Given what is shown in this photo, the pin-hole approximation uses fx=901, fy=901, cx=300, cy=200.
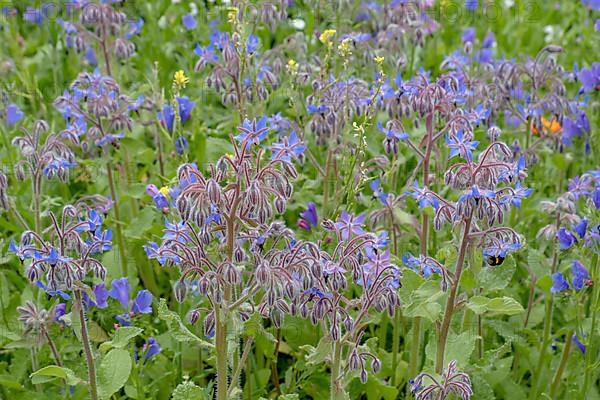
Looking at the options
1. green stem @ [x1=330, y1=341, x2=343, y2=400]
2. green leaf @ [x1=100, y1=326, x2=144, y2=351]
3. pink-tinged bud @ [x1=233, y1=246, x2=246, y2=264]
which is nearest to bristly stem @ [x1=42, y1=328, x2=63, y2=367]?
green leaf @ [x1=100, y1=326, x2=144, y2=351]

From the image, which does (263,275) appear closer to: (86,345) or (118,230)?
(86,345)

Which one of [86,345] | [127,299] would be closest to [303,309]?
[86,345]

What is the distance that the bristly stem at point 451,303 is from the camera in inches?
109

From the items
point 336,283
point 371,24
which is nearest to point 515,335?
point 336,283

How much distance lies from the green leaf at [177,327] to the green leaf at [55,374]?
370 mm

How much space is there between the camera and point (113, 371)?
3.14m

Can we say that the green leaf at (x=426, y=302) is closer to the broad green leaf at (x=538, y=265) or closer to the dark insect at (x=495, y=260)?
the dark insect at (x=495, y=260)

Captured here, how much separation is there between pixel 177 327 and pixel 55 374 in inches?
16.6

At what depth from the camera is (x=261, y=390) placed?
139 inches

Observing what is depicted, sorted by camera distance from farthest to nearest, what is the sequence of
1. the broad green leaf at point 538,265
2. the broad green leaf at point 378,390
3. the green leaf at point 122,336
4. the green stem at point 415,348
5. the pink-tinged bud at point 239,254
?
1. the broad green leaf at point 538,265
2. the green stem at point 415,348
3. the broad green leaf at point 378,390
4. the green leaf at point 122,336
5. the pink-tinged bud at point 239,254

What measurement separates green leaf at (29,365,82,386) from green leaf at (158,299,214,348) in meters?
0.37

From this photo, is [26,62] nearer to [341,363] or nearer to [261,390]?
[261,390]

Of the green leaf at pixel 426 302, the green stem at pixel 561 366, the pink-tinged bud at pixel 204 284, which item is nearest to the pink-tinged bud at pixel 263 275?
the pink-tinged bud at pixel 204 284

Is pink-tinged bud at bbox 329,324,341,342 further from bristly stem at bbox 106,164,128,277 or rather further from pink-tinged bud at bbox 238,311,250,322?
bristly stem at bbox 106,164,128,277
